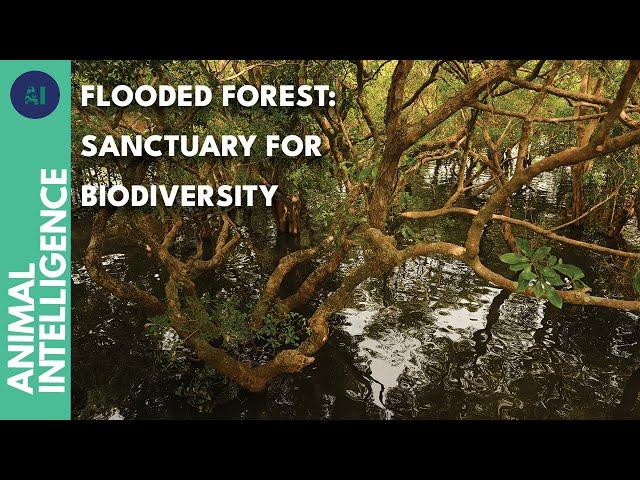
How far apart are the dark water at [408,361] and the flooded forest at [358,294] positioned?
0.13 ft

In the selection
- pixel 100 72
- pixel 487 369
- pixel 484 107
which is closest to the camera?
pixel 484 107

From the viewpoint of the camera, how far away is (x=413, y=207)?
2214 cm

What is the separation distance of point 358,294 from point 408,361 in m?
3.26

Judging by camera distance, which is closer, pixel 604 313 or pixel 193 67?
pixel 193 67

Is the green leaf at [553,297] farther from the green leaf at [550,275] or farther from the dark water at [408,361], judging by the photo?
the dark water at [408,361]

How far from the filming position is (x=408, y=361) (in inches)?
369

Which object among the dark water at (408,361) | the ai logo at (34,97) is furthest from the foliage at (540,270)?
the ai logo at (34,97)

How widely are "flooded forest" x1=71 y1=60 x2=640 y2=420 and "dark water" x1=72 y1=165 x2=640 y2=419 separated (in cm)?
4

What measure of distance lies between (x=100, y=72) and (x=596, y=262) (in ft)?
48.6

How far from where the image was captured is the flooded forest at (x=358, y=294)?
19.1 ft

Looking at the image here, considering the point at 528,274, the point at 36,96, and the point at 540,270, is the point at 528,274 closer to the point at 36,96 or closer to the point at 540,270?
the point at 540,270

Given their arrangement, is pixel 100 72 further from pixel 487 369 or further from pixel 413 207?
pixel 413 207

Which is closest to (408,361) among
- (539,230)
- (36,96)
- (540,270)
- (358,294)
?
(358,294)
